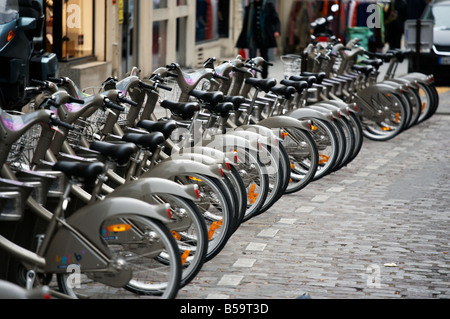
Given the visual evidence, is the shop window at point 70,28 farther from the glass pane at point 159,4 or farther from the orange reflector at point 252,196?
the orange reflector at point 252,196

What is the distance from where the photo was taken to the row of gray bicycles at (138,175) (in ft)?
17.2

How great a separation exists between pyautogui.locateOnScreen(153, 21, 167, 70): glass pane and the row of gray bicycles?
30.4 ft

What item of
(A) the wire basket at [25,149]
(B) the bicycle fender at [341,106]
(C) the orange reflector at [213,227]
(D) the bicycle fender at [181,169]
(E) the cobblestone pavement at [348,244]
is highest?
(A) the wire basket at [25,149]

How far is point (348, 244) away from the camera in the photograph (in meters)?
7.34

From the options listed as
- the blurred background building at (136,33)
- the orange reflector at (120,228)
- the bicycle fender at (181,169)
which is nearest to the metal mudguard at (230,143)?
the bicycle fender at (181,169)

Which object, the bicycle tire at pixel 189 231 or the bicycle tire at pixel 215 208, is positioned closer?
the bicycle tire at pixel 189 231

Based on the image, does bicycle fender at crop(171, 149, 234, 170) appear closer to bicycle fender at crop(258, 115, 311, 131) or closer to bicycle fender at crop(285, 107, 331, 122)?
bicycle fender at crop(258, 115, 311, 131)

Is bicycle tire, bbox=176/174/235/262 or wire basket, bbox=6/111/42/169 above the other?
wire basket, bbox=6/111/42/169

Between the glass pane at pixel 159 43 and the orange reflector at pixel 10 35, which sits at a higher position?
the orange reflector at pixel 10 35

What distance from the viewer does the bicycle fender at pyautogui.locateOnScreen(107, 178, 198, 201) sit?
563 centimetres

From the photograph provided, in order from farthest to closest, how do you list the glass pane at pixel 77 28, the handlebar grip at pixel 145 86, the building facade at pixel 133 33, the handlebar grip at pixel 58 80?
the glass pane at pixel 77 28 → the building facade at pixel 133 33 → the handlebar grip at pixel 145 86 → the handlebar grip at pixel 58 80

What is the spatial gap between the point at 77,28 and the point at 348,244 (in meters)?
9.17

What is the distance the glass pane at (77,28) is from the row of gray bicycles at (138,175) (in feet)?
20.0

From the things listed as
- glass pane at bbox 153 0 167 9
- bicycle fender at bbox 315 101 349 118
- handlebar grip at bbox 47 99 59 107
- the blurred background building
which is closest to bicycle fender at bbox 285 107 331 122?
bicycle fender at bbox 315 101 349 118
